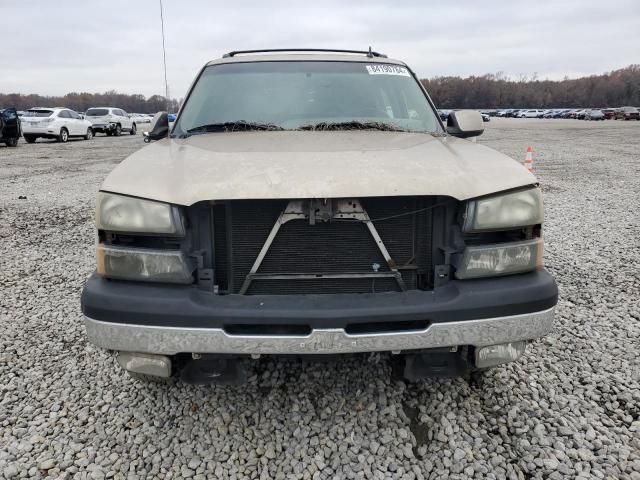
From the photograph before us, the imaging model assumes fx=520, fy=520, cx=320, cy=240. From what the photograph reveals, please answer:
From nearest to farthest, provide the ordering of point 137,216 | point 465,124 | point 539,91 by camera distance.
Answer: point 137,216 < point 465,124 < point 539,91

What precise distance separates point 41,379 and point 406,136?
2.51m

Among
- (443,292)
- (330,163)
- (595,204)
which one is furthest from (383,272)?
(595,204)

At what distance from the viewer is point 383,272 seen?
7.50 feet

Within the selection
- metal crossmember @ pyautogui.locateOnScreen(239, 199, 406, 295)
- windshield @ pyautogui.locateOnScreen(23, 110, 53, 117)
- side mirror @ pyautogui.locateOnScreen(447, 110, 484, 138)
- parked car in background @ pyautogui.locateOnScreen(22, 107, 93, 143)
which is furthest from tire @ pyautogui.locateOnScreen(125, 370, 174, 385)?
windshield @ pyautogui.locateOnScreen(23, 110, 53, 117)

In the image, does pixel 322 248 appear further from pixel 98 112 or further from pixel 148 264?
pixel 98 112

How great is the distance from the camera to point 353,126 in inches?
130

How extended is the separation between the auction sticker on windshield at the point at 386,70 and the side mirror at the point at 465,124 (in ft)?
1.73

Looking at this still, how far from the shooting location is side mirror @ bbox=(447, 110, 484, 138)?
356cm

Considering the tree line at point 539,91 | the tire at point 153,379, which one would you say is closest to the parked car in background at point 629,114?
the tree line at point 539,91

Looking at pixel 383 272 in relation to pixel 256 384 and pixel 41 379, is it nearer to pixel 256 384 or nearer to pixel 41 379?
pixel 256 384

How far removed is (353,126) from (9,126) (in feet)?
68.8

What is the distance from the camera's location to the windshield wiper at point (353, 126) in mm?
3249

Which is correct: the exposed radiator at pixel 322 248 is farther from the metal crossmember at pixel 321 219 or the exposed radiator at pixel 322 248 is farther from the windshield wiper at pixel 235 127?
the windshield wiper at pixel 235 127

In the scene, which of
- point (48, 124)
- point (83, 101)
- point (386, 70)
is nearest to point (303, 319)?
point (386, 70)
